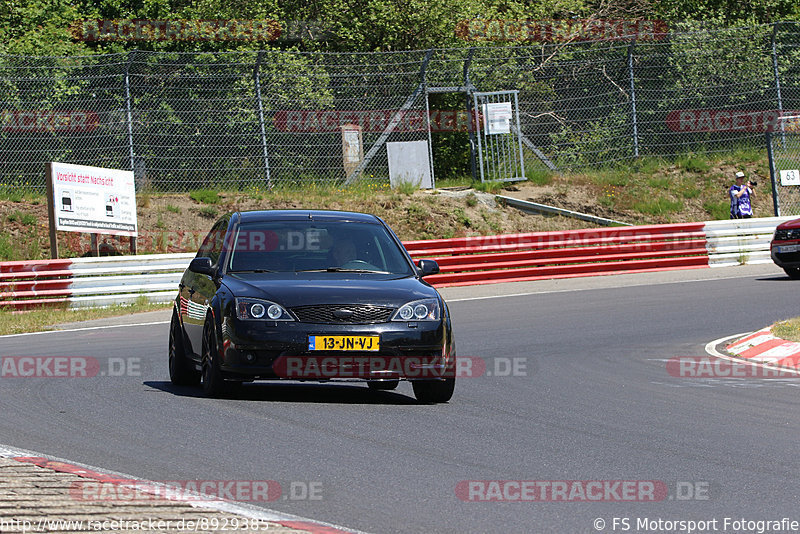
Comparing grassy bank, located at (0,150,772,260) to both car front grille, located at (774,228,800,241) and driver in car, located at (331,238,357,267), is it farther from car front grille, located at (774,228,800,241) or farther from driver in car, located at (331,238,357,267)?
driver in car, located at (331,238,357,267)

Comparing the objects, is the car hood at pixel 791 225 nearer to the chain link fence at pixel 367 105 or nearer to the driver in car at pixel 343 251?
the chain link fence at pixel 367 105

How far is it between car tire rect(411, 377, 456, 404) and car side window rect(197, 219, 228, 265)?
6.37 ft

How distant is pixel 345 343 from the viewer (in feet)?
29.0

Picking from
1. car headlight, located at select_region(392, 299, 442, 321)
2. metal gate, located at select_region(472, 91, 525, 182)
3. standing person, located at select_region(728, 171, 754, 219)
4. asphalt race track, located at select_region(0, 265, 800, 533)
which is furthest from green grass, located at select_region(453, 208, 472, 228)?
car headlight, located at select_region(392, 299, 442, 321)

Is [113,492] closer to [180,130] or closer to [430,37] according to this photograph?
[180,130]

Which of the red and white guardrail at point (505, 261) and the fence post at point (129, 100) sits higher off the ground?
the fence post at point (129, 100)

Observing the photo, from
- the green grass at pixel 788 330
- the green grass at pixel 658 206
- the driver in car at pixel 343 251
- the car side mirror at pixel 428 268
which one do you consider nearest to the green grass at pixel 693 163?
the green grass at pixel 658 206

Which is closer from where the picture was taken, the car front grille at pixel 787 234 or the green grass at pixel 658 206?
the car front grille at pixel 787 234

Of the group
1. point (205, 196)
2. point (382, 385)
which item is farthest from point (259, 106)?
point (382, 385)

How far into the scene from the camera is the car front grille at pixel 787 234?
20.1 m

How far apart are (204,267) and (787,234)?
13.1m

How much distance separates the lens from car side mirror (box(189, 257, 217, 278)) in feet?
31.8

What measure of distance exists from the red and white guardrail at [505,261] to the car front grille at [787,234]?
2767mm

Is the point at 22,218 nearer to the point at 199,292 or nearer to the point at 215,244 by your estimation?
the point at 215,244
